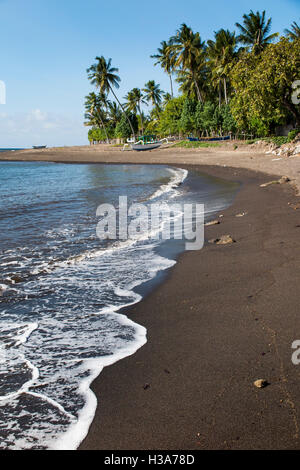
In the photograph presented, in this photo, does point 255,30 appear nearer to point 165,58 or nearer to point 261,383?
point 165,58

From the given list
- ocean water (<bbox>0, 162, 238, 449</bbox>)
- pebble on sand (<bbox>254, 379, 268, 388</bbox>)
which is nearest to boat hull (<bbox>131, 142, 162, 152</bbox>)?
ocean water (<bbox>0, 162, 238, 449</bbox>)

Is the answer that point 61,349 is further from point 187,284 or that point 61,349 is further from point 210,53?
point 210,53

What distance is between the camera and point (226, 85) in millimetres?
52250

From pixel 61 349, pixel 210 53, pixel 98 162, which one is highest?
pixel 210 53

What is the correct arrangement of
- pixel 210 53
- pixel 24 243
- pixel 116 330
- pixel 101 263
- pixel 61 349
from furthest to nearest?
pixel 210 53 < pixel 24 243 < pixel 101 263 < pixel 116 330 < pixel 61 349

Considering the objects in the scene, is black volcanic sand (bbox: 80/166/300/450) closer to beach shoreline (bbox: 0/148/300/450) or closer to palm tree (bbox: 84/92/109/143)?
beach shoreline (bbox: 0/148/300/450)

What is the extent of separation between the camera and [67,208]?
492 inches

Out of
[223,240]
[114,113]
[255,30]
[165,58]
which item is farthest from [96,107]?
[223,240]

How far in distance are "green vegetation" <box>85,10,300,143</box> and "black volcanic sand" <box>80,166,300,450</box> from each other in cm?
2195

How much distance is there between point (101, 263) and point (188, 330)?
9.59ft

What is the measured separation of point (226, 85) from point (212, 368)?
57005 millimetres

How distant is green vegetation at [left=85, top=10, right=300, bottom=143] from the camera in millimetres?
22500

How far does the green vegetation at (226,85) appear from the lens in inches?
886

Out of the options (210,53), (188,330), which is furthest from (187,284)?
(210,53)
